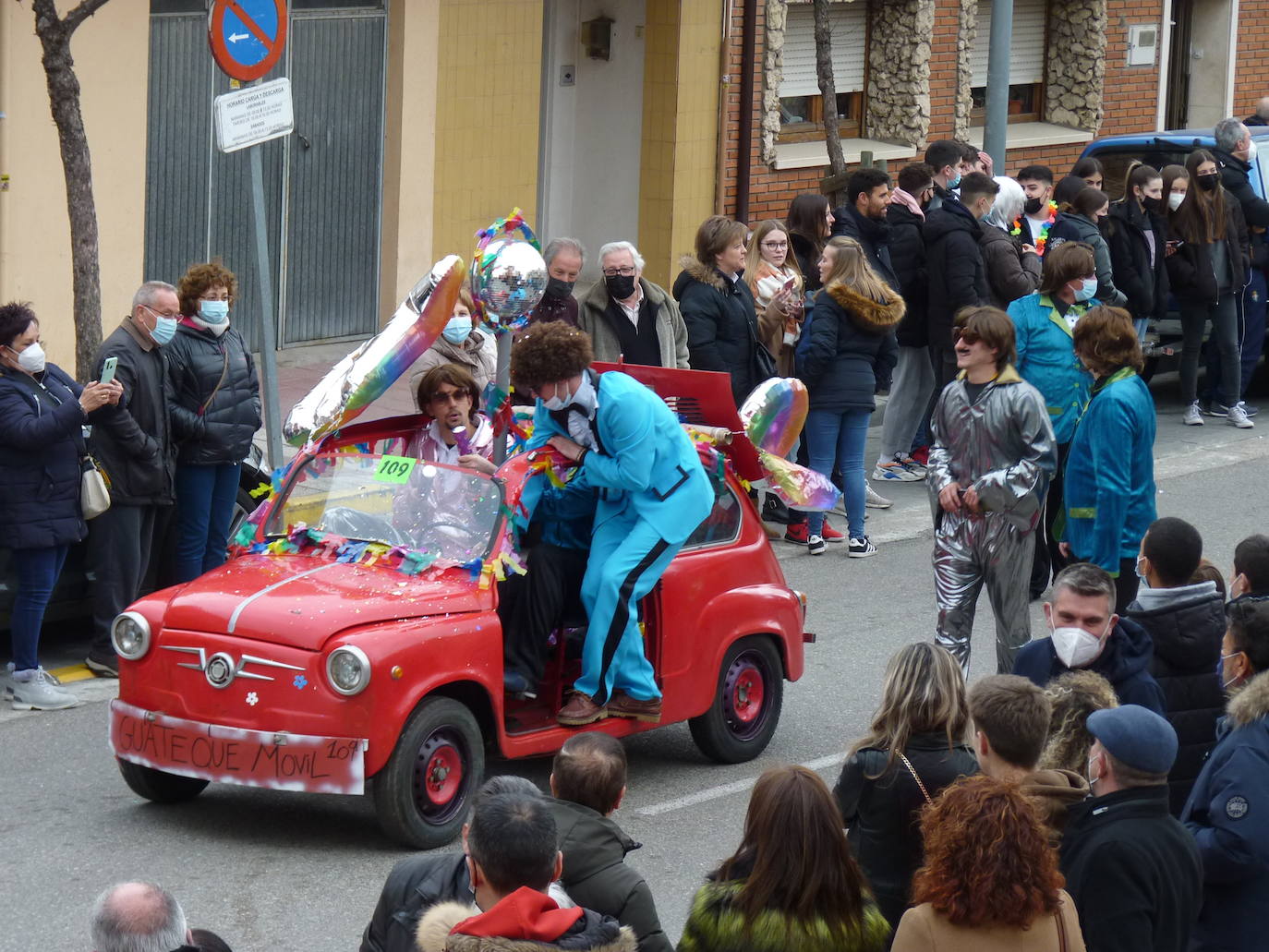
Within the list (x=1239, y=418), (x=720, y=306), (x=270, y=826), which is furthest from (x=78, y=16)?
(x=1239, y=418)

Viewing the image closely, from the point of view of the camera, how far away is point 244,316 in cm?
1559

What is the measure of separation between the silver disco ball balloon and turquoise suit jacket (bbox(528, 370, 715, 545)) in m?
Answer: 0.46

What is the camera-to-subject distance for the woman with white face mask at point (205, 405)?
31.2ft

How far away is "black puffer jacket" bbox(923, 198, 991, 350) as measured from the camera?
13305 mm

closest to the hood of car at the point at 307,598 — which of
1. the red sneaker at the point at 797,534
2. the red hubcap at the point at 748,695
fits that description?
the red hubcap at the point at 748,695

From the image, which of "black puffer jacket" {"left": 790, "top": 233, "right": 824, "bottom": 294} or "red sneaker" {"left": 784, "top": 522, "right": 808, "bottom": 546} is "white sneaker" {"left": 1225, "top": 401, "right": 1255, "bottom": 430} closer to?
"black puffer jacket" {"left": 790, "top": 233, "right": 824, "bottom": 294}

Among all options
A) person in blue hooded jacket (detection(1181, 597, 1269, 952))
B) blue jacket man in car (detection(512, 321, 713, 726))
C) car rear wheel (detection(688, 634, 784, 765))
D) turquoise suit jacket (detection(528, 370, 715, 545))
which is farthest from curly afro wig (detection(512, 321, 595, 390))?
person in blue hooded jacket (detection(1181, 597, 1269, 952))

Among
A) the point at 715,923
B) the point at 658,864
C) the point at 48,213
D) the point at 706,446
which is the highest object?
the point at 48,213

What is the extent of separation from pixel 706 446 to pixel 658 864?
1863 millimetres

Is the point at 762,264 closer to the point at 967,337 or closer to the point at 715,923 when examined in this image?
the point at 967,337

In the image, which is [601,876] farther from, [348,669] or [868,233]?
[868,233]

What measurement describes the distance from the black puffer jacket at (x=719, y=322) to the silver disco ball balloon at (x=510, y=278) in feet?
12.4

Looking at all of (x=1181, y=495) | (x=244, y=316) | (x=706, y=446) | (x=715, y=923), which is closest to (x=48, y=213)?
(x=244, y=316)

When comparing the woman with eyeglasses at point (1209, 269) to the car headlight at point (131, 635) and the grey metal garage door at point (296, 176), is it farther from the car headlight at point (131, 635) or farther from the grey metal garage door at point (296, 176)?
the car headlight at point (131, 635)
